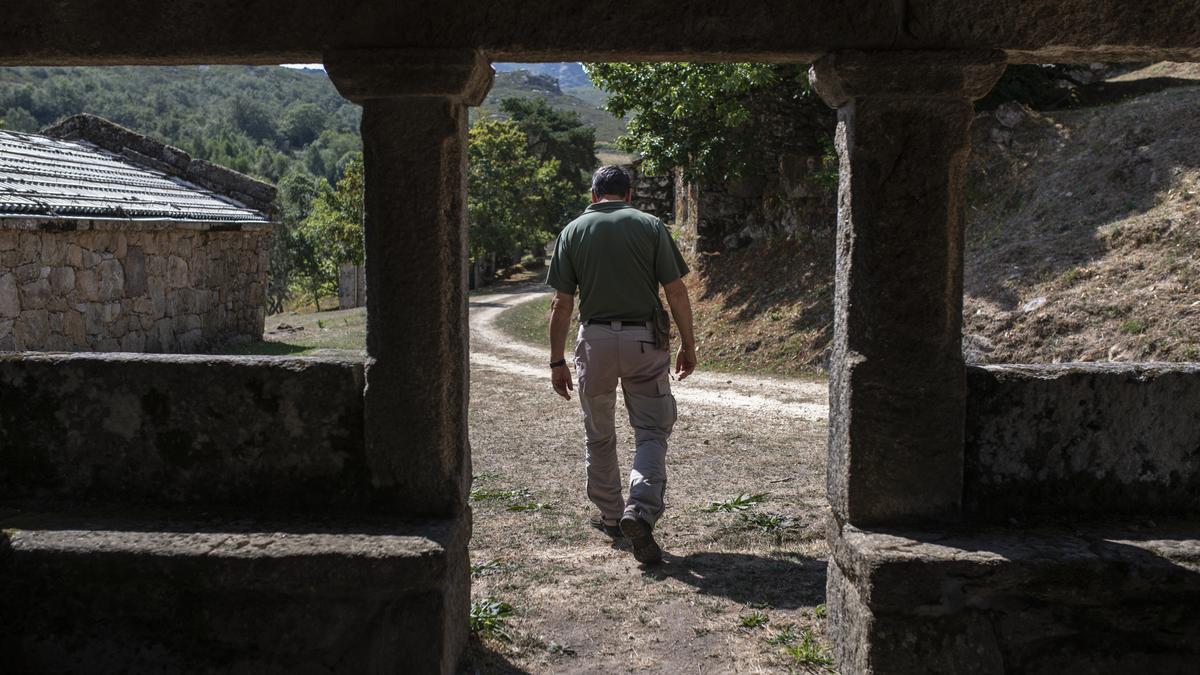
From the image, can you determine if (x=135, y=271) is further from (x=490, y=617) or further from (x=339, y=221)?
(x=339, y=221)

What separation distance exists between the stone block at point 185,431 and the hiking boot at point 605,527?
5.84 ft

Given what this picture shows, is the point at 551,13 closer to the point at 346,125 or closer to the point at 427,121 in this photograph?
the point at 427,121

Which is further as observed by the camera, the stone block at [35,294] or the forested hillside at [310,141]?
the forested hillside at [310,141]

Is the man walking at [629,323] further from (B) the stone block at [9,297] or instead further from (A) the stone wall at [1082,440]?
(B) the stone block at [9,297]

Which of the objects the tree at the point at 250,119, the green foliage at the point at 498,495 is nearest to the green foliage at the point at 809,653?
the green foliage at the point at 498,495

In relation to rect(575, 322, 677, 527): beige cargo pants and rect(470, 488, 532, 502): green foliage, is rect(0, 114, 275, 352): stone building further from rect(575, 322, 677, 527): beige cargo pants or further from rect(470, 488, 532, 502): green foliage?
rect(575, 322, 677, 527): beige cargo pants

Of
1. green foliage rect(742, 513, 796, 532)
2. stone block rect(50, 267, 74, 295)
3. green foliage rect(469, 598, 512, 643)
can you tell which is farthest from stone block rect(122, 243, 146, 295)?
green foliage rect(469, 598, 512, 643)

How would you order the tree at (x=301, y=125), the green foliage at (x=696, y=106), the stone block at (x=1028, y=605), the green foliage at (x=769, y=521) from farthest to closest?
the tree at (x=301, y=125) → the green foliage at (x=696, y=106) → the green foliage at (x=769, y=521) → the stone block at (x=1028, y=605)

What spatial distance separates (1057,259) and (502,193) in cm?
2279

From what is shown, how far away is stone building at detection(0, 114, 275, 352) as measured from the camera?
36.3ft

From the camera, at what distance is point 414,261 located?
3.22 meters

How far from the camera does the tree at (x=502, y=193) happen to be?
100 ft

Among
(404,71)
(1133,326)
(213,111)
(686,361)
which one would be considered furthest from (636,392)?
(213,111)

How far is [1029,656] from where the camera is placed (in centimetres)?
305
